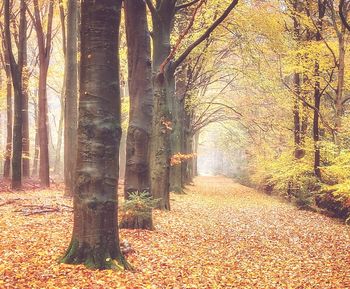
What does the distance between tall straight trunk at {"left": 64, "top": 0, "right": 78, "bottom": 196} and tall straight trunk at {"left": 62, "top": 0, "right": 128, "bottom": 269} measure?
799 centimetres

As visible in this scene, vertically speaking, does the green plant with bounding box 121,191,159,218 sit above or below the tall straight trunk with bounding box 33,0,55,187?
below

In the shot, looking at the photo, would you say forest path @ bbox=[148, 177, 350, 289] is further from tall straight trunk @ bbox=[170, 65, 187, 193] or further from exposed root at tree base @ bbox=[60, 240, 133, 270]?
tall straight trunk @ bbox=[170, 65, 187, 193]

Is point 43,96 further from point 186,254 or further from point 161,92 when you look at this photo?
point 186,254

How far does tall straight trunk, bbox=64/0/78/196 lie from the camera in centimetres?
1336

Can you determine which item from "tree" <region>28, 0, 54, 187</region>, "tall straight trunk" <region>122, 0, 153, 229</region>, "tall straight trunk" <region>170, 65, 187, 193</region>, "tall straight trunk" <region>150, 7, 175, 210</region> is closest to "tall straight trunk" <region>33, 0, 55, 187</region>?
"tree" <region>28, 0, 54, 187</region>

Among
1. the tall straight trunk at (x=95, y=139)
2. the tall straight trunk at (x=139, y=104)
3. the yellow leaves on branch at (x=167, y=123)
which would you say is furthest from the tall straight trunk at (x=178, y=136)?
the tall straight trunk at (x=95, y=139)

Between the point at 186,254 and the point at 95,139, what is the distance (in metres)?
3.28

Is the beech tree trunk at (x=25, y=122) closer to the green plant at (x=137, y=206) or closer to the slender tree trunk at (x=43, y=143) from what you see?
the slender tree trunk at (x=43, y=143)

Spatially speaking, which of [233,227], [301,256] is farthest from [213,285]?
[233,227]

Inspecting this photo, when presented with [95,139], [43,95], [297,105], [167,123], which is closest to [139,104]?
[167,123]

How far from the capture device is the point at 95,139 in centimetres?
563

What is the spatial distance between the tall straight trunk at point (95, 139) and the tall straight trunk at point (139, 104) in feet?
11.3

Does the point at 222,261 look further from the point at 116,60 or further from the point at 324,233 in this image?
the point at 324,233

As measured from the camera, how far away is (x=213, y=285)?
241 inches
